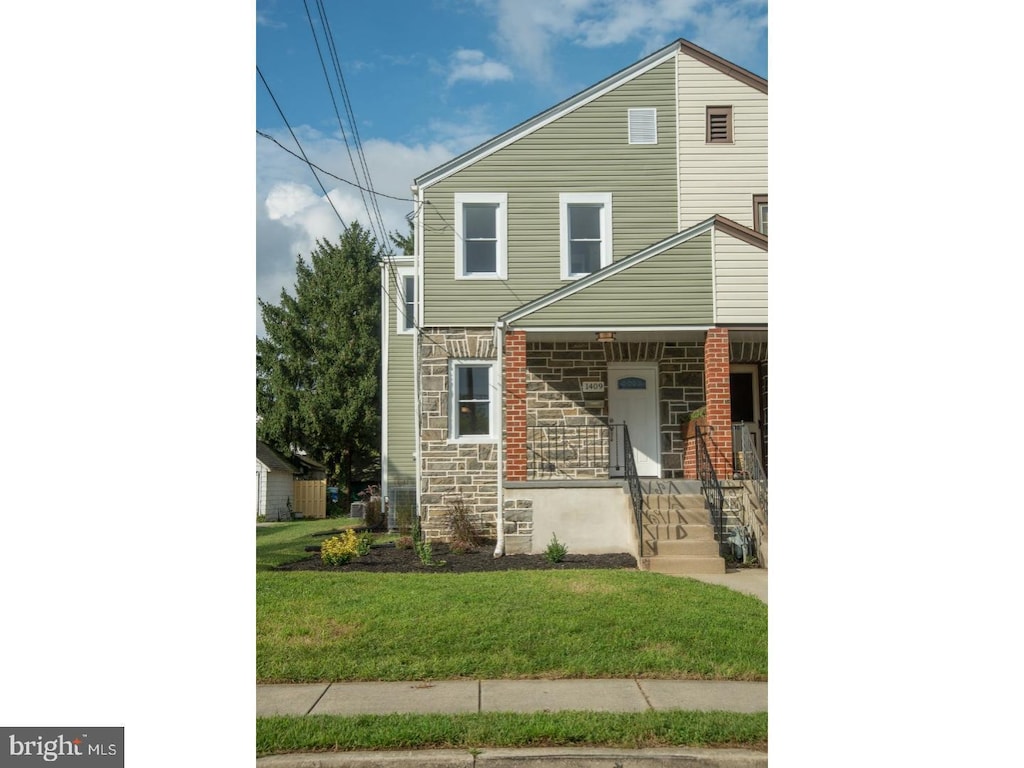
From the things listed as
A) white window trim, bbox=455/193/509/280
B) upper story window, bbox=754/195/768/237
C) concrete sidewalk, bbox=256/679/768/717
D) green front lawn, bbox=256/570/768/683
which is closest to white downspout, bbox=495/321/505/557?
white window trim, bbox=455/193/509/280

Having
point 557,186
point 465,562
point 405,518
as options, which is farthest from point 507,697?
point 405,518

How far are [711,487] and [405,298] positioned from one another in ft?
28.8

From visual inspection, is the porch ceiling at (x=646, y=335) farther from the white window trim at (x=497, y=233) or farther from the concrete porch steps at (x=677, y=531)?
the concrete porch steps at (x=677, y=531)

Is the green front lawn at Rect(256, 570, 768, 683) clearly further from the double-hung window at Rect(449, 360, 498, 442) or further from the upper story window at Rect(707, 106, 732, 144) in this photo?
the upper story window at Rect(707, 106, 732, 144)

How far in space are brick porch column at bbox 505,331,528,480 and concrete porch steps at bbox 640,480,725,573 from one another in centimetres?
164

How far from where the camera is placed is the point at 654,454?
1352cm

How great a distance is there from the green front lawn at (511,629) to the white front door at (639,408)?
4.46 metres

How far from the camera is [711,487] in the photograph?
11.2 metres

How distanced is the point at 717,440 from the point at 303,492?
55.7 ft
